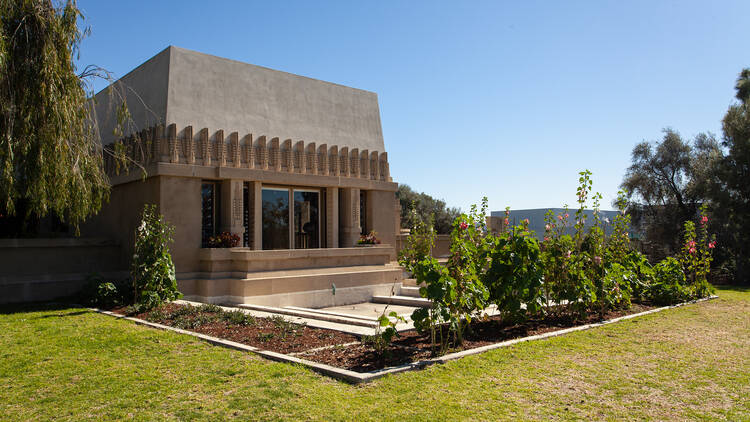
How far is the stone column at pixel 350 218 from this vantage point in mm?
15953

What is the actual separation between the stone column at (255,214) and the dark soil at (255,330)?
4.33 meters

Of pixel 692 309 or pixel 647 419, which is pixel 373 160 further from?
pixel 647 419

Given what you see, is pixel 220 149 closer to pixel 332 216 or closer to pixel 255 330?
pixel 332 216

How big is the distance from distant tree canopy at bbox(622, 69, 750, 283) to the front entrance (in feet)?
48.6

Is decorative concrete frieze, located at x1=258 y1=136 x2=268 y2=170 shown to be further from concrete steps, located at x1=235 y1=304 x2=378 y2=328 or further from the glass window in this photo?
concrete steps, located at x1=235 y1=304 x2=378 y2=328

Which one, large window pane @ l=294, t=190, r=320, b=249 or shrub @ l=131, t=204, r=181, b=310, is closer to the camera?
shrub @ l=131, t=204, r=181, b=310

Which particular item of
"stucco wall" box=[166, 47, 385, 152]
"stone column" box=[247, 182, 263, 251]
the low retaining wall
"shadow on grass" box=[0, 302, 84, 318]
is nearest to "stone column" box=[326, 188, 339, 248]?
"stucco wall" box=[166, 47, 385, 152]

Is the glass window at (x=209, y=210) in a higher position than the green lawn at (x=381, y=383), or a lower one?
higher

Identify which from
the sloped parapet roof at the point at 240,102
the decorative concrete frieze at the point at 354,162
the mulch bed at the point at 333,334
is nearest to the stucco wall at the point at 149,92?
the sloped parapet roof at the point at 240,102

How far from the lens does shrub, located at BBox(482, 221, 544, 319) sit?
7629 mm

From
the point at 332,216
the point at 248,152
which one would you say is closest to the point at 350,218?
the point at 332,216

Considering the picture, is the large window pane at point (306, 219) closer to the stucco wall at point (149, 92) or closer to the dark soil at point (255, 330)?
the stucco wall at point (149, 92)

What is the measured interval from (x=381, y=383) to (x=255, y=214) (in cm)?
947

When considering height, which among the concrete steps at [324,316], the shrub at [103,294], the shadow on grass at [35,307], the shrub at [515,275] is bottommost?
the concrete steps at [324,316]
